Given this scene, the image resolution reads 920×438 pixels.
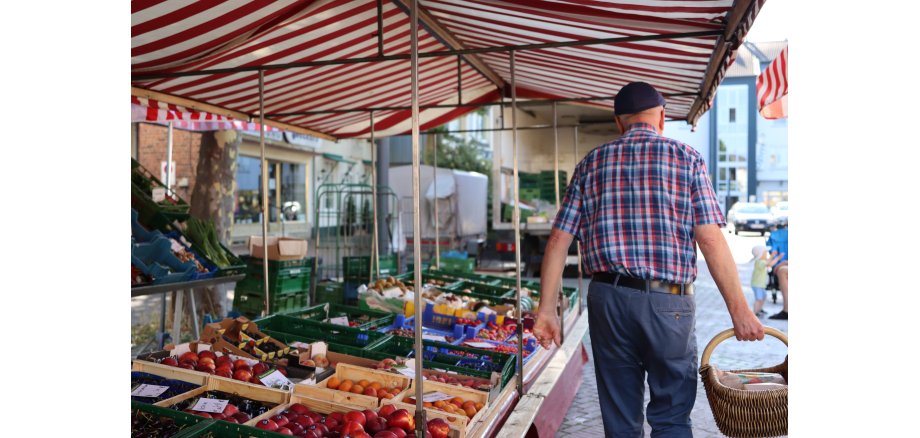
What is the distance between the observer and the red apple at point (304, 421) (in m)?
3.32

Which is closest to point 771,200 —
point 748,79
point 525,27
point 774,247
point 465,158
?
point 748,79

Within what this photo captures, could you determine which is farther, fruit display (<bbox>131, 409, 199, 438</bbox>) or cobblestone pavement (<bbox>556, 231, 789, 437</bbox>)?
cobblestone pavement (<bbox>556, 231, 789, 437</bbox>)

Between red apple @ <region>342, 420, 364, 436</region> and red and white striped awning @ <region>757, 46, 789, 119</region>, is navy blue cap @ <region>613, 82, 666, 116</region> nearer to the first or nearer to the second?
red apple @ <region>342, 420, 364, 436</region>

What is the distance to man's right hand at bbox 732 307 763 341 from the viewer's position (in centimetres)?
301

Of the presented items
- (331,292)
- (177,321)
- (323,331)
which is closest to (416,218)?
(323,331)

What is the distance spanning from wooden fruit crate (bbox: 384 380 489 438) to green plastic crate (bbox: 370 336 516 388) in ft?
1.27

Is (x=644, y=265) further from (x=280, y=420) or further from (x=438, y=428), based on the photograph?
(x=280, y=420)

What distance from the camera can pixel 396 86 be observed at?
25.8 feet

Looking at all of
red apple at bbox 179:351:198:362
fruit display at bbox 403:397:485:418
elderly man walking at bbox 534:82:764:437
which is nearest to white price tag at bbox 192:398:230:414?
red apple at bbox 179:351:198:362

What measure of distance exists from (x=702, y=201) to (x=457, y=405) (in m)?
1.70

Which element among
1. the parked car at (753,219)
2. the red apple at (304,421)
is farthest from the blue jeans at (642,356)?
the parked car at (753,219)
